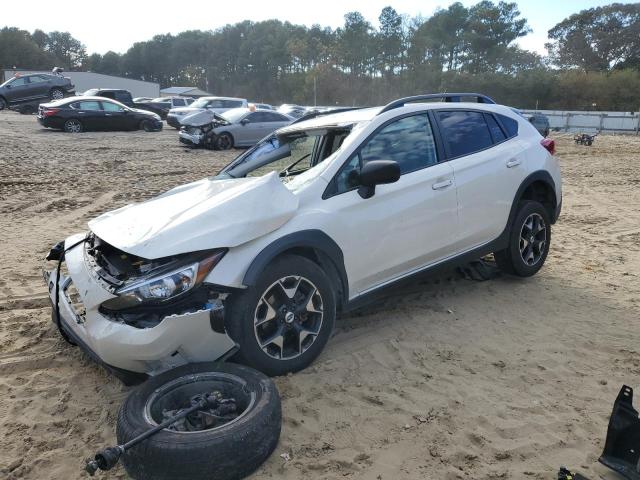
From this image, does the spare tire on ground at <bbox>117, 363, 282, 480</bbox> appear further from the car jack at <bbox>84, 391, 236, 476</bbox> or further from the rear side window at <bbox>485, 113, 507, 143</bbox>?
the rear side window at <bbox>485, 113, 507, 143</bbox>

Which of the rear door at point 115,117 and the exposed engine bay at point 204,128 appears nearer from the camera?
the exposed engine bay at point 204,128

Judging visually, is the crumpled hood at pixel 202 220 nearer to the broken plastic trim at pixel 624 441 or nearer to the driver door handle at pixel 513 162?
the broken plastic trim at pixel 624 441

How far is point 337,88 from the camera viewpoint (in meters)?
81.3

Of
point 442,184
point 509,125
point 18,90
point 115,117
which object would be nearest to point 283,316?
point 442,184

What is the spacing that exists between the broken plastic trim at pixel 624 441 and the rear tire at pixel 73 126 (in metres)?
20.3

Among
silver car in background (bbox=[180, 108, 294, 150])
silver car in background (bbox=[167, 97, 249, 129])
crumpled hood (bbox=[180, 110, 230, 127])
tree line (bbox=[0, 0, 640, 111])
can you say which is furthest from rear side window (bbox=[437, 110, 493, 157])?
tree line (bbox=[0, 0, 640, 111])

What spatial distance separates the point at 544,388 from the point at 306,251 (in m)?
1.73

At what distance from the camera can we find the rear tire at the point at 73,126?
1931 cm

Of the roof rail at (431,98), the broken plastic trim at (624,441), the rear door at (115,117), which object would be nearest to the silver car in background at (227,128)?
the rear door at (115,117)

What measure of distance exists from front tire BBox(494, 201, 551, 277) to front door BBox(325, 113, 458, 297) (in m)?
0.92

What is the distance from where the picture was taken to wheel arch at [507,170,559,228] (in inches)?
193

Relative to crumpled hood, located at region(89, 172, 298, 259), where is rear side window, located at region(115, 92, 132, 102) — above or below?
above

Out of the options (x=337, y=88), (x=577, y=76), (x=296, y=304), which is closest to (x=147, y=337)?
(x=296, y=304)

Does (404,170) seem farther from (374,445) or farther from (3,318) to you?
(3,318)
